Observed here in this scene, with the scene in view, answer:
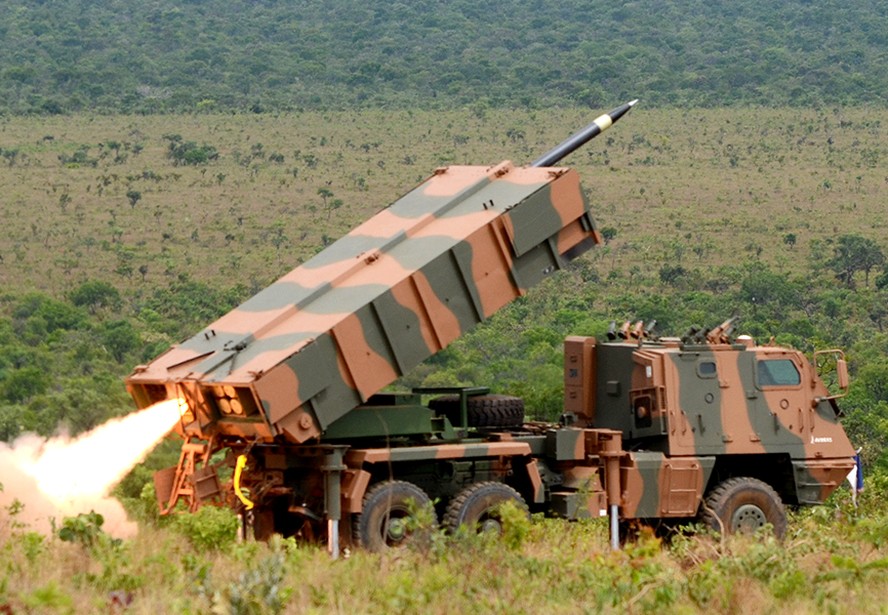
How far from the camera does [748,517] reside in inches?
651

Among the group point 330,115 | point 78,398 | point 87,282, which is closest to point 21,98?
point 330,115

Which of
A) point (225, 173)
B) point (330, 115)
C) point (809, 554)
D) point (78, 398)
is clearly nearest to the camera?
point (809, 554)

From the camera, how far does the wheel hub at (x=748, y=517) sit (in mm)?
16453

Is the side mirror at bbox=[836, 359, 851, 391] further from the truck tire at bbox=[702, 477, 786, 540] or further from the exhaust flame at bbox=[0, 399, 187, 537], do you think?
the exhaust flame at bbox=[0, 399, 187, 537]

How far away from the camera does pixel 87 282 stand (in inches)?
1811

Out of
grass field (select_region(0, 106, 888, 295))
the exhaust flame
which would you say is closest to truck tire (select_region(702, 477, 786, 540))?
the exhaust flame

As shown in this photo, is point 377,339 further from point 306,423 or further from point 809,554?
point 809,554

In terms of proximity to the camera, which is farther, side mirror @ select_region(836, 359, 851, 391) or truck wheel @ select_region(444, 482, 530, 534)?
side mirror @ select_region(836, 359, 851, 391)

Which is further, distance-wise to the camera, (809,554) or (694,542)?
(694,542)

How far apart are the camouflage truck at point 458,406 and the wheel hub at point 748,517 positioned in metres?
0.04

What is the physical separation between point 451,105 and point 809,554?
70.8 metres

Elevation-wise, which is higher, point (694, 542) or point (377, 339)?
point (377, 339)

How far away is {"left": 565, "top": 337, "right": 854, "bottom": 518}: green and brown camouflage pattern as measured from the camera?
642 inches

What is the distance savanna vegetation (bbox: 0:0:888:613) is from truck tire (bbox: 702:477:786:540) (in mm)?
670
